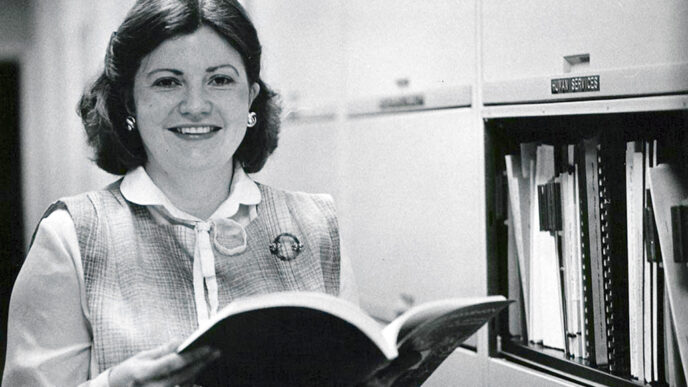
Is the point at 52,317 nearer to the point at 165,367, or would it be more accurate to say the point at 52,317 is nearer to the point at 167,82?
the point at 165,367

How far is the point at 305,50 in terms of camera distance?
211 centimetres

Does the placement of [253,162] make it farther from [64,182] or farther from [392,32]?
[64,182]

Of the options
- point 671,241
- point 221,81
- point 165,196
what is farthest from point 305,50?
point 671,241

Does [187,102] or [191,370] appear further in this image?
[187,102]

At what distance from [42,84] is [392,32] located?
0.89m

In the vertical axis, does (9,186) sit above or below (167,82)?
below

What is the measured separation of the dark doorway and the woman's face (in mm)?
340

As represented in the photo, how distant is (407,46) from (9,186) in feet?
3.07

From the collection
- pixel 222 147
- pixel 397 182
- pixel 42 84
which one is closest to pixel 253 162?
pixel 222 147

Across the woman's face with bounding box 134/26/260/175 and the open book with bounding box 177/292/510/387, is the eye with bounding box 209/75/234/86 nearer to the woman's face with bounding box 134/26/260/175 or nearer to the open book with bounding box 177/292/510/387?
the woman's face with bounding box 134/26/260/175

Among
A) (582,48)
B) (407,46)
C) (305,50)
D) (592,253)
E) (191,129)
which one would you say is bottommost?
(592,253)

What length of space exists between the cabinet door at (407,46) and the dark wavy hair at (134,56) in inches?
16.0

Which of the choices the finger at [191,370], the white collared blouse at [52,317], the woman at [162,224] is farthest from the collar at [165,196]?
the finger at [191,370]

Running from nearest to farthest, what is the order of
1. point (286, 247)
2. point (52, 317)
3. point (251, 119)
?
1. point (52, 317)
2. point (286, 247)
3. point (251, 119)
